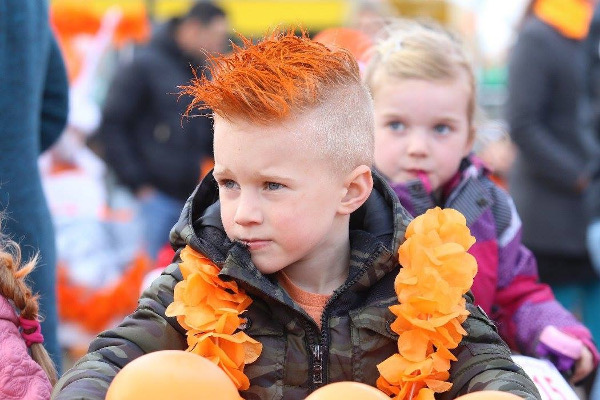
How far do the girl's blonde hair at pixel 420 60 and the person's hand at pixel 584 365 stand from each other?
819 mm

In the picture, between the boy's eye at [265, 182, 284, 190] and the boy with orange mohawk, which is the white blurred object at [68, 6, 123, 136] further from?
the boy's eye at [265, 182, 284, 190]

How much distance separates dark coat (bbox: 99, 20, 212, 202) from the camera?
21.3 ft

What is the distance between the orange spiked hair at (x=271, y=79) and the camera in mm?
2131

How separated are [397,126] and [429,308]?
1.04m

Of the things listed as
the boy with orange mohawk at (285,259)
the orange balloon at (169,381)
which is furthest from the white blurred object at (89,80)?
the orange balloon at (169,381)

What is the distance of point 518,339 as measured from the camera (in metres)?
3.07

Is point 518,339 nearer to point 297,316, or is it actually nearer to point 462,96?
point 462,96

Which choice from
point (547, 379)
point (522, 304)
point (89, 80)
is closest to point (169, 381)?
point (547, 379)

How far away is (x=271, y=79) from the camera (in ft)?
7.05

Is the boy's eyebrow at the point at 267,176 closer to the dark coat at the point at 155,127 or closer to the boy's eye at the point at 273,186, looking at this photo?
the boy's eye at the point at 273,186

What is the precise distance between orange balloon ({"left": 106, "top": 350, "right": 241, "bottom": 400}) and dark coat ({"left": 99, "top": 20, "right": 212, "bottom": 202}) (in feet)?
15.1

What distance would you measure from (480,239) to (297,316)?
0.94m

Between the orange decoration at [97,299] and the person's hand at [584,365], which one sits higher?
the person's hand at [584,365]

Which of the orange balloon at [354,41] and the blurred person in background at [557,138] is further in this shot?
the blurred person in background at [557,138]
